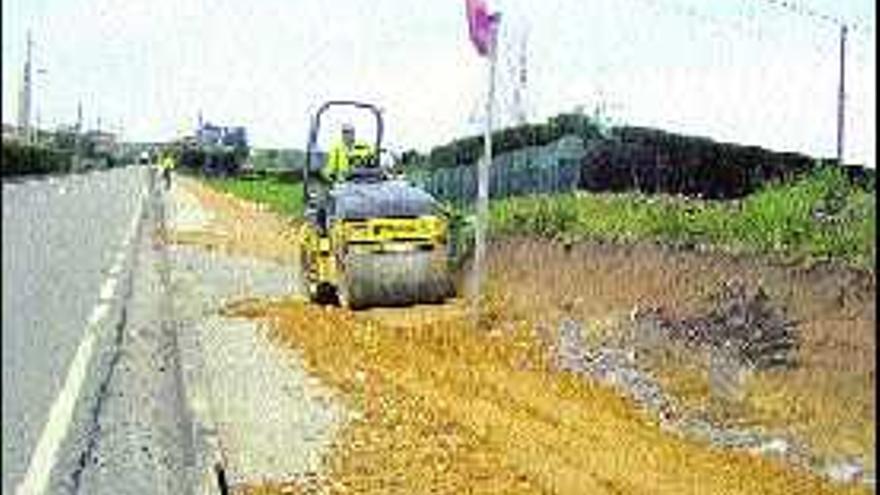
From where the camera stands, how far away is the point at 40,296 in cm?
2044

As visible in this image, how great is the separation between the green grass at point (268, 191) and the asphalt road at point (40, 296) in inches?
434

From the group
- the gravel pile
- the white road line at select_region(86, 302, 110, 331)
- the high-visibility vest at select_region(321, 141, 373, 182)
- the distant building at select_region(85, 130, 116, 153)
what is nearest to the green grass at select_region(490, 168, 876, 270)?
the gravel pile

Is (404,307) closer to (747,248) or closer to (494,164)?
(747,248)

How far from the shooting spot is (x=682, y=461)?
42.7ft

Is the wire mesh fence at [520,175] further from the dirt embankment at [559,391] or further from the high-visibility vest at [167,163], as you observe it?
the high-visibility vest at [167,163]

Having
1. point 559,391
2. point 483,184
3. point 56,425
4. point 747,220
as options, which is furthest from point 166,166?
point 56,425

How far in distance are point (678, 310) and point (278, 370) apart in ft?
12.4

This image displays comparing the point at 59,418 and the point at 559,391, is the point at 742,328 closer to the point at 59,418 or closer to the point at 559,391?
the point at 559,391

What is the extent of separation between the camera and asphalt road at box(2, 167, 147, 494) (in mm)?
8281

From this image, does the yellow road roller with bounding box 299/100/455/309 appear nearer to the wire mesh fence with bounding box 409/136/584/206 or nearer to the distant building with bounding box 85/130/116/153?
the wire mesh fence with bounding box 409/136/584/206

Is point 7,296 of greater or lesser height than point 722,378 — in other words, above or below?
above

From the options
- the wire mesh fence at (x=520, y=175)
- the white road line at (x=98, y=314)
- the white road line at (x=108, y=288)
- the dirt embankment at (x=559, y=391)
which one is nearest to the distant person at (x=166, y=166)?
the wire mesh fence at (x=520, y=175)

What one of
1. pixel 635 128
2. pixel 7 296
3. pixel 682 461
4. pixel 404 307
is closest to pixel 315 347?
pixel 404 307

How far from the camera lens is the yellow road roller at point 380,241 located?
69.3 ft
